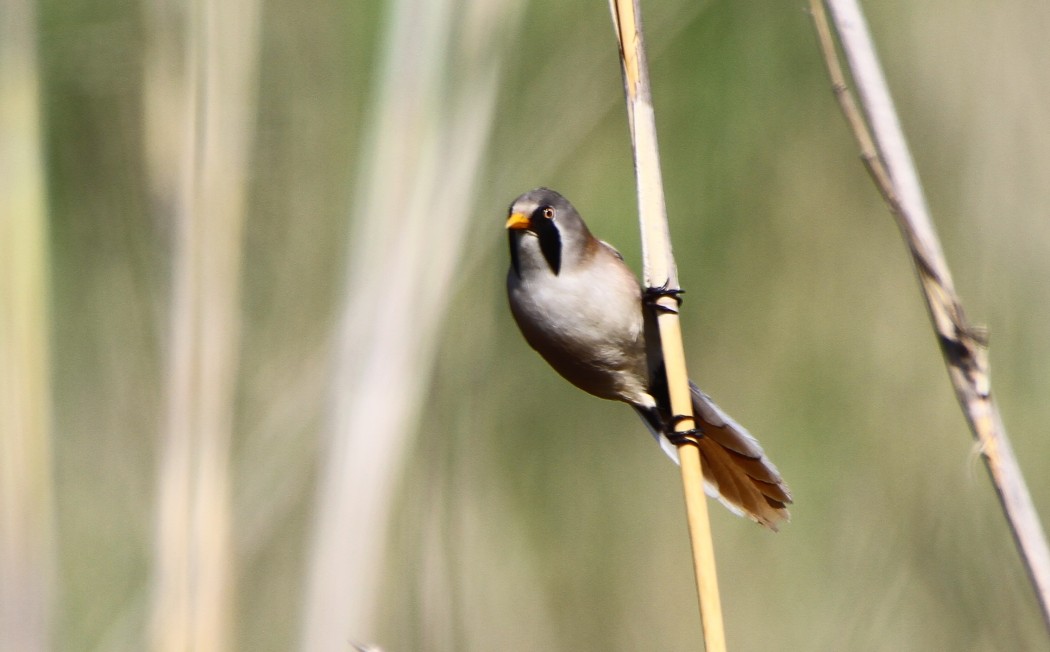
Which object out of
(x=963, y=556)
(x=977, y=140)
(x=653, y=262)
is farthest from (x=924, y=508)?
(x=653, y=262)

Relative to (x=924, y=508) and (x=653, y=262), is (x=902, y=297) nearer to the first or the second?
(x=924, y=508)

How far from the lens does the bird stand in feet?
7.19

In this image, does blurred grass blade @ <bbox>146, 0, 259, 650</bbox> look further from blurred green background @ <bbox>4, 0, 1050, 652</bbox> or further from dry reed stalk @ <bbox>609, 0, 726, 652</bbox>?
dry reed stalk @ <bbox>609, 0, 726, 652</bbox>

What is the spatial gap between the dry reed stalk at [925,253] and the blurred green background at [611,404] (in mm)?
1184

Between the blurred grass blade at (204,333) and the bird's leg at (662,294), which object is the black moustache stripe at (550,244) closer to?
the bird's leg at (662,294)

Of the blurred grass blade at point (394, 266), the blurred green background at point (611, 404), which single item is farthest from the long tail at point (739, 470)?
the blurred green background at point (611, 404)

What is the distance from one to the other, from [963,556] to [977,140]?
128cm

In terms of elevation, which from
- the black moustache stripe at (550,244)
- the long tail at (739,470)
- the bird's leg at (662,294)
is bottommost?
the long tail at (739,470)

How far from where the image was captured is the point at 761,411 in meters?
3.60

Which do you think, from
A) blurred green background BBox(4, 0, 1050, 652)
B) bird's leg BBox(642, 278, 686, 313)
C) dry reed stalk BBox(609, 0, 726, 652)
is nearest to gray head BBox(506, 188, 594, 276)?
blurred green background BBox(4, 0, 1050, 652)

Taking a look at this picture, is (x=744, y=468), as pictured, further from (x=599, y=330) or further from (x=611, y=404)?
(x=611, y=404)

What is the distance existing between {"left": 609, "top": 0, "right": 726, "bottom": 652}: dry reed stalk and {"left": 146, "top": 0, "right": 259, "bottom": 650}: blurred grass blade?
855 mm

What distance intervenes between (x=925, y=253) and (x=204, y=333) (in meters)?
1.41

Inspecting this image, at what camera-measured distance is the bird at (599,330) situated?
86.3 inches
